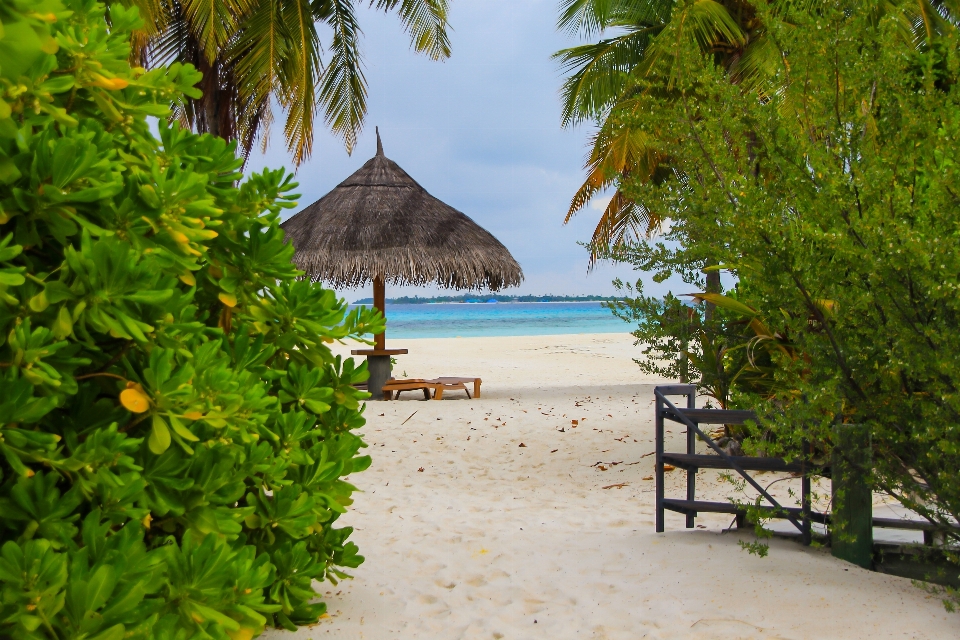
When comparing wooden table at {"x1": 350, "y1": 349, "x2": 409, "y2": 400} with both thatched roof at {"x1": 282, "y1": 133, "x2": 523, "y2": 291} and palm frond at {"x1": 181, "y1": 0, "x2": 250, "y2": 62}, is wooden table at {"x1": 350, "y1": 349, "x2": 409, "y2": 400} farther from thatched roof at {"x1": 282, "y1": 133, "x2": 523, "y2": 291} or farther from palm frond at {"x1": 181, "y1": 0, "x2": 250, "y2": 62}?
palm frond at {"x1": 181, "y1": 0, "x2": 250, "y2": 62}

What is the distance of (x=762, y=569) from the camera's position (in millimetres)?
3406

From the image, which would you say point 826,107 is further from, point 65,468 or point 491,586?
point 65,468

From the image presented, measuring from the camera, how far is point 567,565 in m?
3.80

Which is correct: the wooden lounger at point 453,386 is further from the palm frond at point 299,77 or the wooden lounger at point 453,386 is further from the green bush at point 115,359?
the green bush at point 115,359

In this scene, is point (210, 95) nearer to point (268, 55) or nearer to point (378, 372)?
point (268, 55)

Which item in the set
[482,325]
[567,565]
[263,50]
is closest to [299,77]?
[263,50]

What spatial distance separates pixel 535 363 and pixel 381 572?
15.5m

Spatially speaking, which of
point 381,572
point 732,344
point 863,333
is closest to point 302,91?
point 732,344

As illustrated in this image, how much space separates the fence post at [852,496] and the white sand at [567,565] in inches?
3.5

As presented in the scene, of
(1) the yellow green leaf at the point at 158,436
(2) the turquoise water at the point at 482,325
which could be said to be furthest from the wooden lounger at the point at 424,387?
(2) the turquoise water at the point at 482,325

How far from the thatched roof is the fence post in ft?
28.3

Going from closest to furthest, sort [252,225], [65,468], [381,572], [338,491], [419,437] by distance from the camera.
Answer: [65,468]
[252,225]
[338,491]
[381,572]
[419,437]

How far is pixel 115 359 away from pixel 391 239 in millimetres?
10038

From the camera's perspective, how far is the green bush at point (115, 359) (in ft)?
5.29
